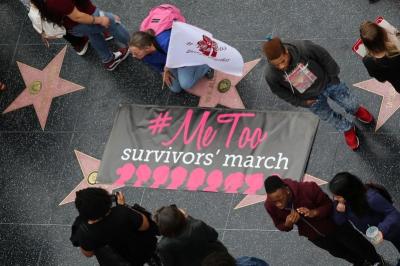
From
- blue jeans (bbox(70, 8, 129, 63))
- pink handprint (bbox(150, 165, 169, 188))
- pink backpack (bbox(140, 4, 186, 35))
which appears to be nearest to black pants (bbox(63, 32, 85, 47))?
blue jeans (bbox(70, 8, 129, 63))

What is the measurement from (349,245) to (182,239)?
1.26 metres

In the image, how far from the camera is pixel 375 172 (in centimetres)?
657

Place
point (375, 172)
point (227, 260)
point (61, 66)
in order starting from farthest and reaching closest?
1. point (61, 66)
2. point (375, 172)
3. point (227, 260)

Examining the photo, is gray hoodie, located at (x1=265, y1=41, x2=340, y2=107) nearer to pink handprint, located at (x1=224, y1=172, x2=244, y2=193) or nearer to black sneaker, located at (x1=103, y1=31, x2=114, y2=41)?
pink handprint, located at (x1=224, y1=172, x2=244, y2=193)

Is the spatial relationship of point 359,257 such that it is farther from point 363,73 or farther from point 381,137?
point 363,73

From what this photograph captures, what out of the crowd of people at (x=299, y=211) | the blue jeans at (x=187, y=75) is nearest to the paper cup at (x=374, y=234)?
the crowd of people at (x=299, y=211)

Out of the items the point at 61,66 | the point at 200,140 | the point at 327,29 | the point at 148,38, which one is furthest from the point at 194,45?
the point at 61,66

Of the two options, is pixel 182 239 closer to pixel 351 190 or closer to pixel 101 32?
pixel 351 190

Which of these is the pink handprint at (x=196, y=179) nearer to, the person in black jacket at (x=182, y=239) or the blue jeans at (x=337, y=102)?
the blue jeans at (x=337, y=102)

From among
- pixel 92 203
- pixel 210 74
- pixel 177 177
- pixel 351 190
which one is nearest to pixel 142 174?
pixel 177 177

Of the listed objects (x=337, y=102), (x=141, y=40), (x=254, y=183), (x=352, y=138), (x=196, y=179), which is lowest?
(x=196, y=179)

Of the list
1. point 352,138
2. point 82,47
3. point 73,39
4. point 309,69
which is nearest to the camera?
point 309,69

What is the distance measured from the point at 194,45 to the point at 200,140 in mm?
917

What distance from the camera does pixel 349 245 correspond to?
5609 millimetres
